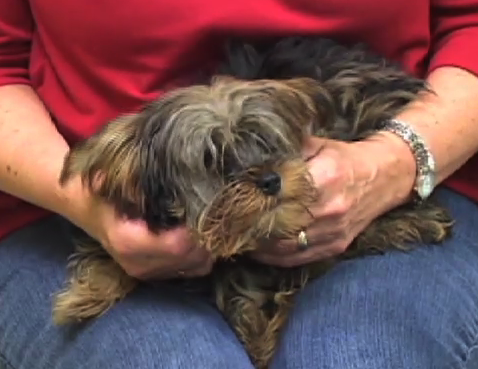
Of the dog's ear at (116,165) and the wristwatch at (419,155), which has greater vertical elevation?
the dog's ear at (116,165)

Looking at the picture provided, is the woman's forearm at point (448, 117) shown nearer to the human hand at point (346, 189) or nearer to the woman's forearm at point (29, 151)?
the human hand at point (346, 189)

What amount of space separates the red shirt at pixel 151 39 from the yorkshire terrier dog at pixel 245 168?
0.03m

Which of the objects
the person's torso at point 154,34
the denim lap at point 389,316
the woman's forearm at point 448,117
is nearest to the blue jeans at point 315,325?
the denim lap at point 389,316

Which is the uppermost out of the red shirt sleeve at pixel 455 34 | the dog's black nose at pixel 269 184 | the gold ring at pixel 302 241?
the dog's black nose at pixel 269 184

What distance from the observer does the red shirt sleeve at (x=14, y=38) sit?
64.7 inches

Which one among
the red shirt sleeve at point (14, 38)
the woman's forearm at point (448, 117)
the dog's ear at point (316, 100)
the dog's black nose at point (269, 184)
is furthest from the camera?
the red shirt sleeve at point (14, 38)

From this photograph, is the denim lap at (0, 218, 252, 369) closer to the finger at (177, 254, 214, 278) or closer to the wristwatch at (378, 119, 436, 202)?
the finger at (177, 254, 214, 278)

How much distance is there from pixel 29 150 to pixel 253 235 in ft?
1.15

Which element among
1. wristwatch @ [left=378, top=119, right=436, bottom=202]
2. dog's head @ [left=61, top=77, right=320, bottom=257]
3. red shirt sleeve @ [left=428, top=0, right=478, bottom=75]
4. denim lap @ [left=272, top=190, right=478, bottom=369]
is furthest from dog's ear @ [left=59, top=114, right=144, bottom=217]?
red shirt sleeve @ [left=428, top=0, right=478, bottom=75]

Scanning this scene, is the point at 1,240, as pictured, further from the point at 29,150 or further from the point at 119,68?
the point at 119,68

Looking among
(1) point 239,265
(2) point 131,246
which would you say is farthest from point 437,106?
(2) point 131,246

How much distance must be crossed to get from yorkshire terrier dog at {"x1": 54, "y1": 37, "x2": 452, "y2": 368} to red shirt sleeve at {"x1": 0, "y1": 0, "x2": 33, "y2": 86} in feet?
0.82

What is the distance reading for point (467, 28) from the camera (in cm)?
165

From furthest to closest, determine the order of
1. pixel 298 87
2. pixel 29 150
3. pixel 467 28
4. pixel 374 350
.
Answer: pixel 467 28, pixel 29 150, pixel 298 87, pixel 374 350
